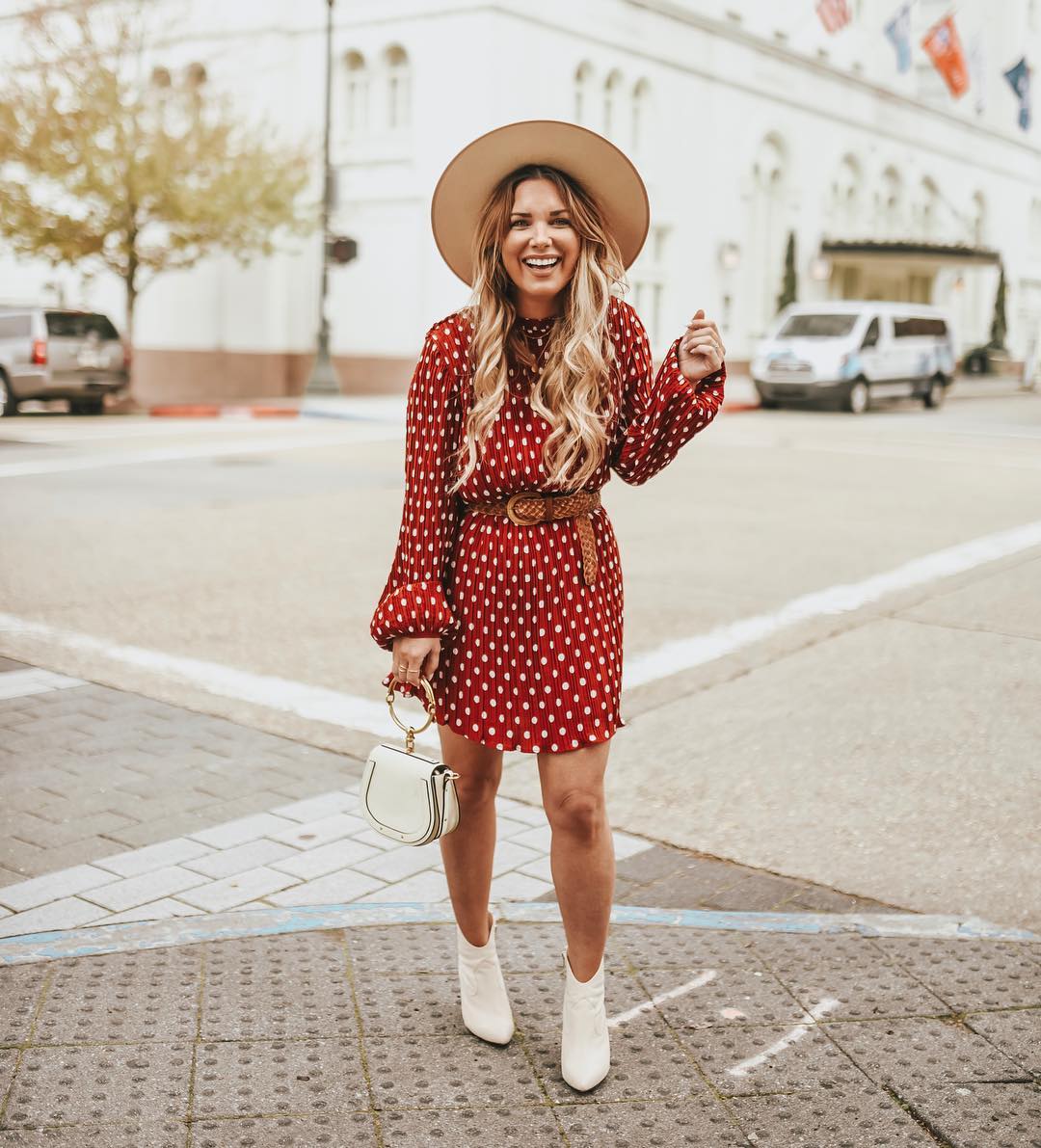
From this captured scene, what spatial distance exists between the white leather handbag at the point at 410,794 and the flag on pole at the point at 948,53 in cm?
3879

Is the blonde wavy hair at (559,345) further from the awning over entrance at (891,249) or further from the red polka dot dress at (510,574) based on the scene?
the awning over entrance at (891,249)

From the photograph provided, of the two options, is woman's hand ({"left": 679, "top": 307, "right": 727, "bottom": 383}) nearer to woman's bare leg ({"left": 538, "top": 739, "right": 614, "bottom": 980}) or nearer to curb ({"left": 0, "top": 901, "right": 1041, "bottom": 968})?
woman's bare leg ({"left": 538, "top": 739, "right": 614, "bottom": 980})

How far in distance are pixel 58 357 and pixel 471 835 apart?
18860 millimetres

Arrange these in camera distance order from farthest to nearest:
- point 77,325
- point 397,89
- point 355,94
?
point 355,94 → point 397,89 → point 77,325

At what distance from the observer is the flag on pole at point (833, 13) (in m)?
32.9

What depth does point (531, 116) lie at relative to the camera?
71.3 feet

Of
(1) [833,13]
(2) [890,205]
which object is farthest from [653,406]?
(2) [890,205]

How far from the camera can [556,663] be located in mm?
2824

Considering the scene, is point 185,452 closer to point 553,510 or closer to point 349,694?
point 349,694

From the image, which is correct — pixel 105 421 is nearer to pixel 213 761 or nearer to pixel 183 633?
pixel 183 633

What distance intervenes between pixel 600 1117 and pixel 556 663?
88 centimetres

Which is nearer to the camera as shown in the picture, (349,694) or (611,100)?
(349,694)

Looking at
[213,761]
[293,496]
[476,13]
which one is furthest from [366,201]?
[213,761]

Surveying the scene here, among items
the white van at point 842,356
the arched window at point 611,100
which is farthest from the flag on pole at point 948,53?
the white van at point 842,356
